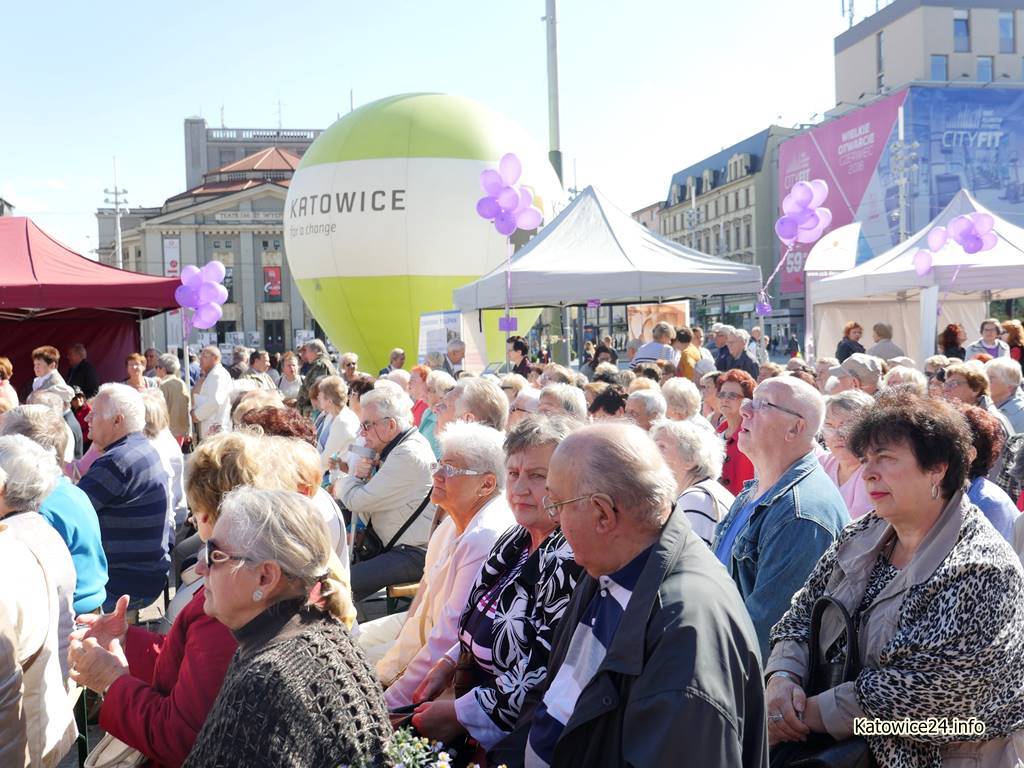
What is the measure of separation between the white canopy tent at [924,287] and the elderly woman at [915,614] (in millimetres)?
10438

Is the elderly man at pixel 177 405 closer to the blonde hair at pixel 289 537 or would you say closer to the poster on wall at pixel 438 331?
the poster on wall at pixel 438 331

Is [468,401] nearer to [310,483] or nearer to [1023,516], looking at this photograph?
[310,483]

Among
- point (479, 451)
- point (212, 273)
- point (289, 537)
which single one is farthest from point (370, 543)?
point (212, 273)

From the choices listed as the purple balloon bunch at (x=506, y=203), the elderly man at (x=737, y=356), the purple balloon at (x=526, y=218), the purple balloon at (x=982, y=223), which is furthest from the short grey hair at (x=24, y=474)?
the purple balloon at (x=982, y=223)

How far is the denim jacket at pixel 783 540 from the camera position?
3.22 metres

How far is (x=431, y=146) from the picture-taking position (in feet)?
61.0

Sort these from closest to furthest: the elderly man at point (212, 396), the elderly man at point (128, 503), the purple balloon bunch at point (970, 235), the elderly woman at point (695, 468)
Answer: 1. the elderly woman at point (695, 468)
2. the elderly man at point (128, 503)
3. the elderly man at point (212, 396)
4. the purple balloon bunch at point (970, 235)

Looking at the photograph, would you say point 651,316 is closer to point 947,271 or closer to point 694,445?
point 947,271

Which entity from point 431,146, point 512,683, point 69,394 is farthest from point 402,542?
point 431,146

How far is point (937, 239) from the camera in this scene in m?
13.7

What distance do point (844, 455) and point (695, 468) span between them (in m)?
0.84

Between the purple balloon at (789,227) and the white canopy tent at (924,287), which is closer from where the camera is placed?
the white canopy tent at (924,287)

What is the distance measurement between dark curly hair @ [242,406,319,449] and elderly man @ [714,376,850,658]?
2.21 meters

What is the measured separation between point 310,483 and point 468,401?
1602 mm
